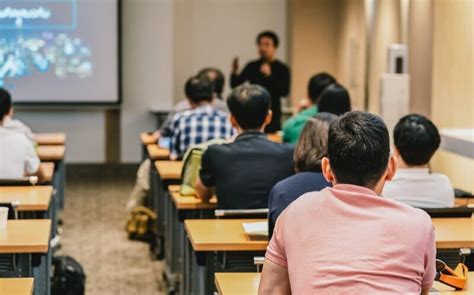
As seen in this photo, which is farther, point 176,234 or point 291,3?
point 291,3

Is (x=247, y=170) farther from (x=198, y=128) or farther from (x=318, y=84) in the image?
(x=318, y=84)

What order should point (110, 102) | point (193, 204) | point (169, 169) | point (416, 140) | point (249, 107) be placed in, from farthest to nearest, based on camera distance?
point (110, 102), point (169, 169), point (193, 204), point (249, 107), point (416, 140)

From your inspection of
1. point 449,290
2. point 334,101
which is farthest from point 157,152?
point 449,290

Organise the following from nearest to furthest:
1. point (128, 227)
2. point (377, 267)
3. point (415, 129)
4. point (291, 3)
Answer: point (377, 267)
point (415, 129)
point (128, 227)
point (291, 3)

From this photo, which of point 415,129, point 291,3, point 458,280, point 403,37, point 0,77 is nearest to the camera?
point 458,280

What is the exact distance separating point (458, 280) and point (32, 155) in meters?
3.47

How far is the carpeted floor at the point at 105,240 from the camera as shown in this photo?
662 cm

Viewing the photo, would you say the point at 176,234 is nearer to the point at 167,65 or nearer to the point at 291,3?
the point at 167,65

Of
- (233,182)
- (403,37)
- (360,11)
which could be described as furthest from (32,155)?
(360,11)

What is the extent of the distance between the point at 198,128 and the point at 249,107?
1.84 metres

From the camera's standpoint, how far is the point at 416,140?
4727mm

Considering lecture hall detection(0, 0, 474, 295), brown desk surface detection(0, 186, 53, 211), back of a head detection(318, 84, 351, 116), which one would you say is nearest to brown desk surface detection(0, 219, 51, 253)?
lecture hall detection(0, 0, 474, 295)

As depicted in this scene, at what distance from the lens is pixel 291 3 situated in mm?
12648

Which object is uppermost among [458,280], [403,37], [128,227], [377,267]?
[403,37]
